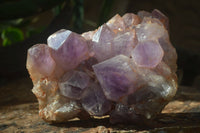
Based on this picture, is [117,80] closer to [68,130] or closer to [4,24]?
[68,130]

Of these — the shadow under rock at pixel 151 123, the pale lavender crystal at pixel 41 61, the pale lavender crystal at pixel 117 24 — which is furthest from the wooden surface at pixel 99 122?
the pale lavender crystal at pixel 117 24

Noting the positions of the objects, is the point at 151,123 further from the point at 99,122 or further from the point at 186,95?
the point at 186,95

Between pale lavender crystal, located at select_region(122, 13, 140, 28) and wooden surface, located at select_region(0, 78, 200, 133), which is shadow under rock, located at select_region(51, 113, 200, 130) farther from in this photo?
pale lavender crystal, located at select_region(122, 13, 140, 28)

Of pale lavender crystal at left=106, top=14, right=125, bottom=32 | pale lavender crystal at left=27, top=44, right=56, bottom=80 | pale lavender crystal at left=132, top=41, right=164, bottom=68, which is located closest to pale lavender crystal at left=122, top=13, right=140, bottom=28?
pale lavender crystal at left=106, top=14, right=125, bottom=32

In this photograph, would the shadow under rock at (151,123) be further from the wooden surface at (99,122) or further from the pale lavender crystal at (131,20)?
the pale lavender crystal at (131,20)

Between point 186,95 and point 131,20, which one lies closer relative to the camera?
point 131,20

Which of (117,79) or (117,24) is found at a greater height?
(117,24)

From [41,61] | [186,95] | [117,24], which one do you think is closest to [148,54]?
[117,24]
